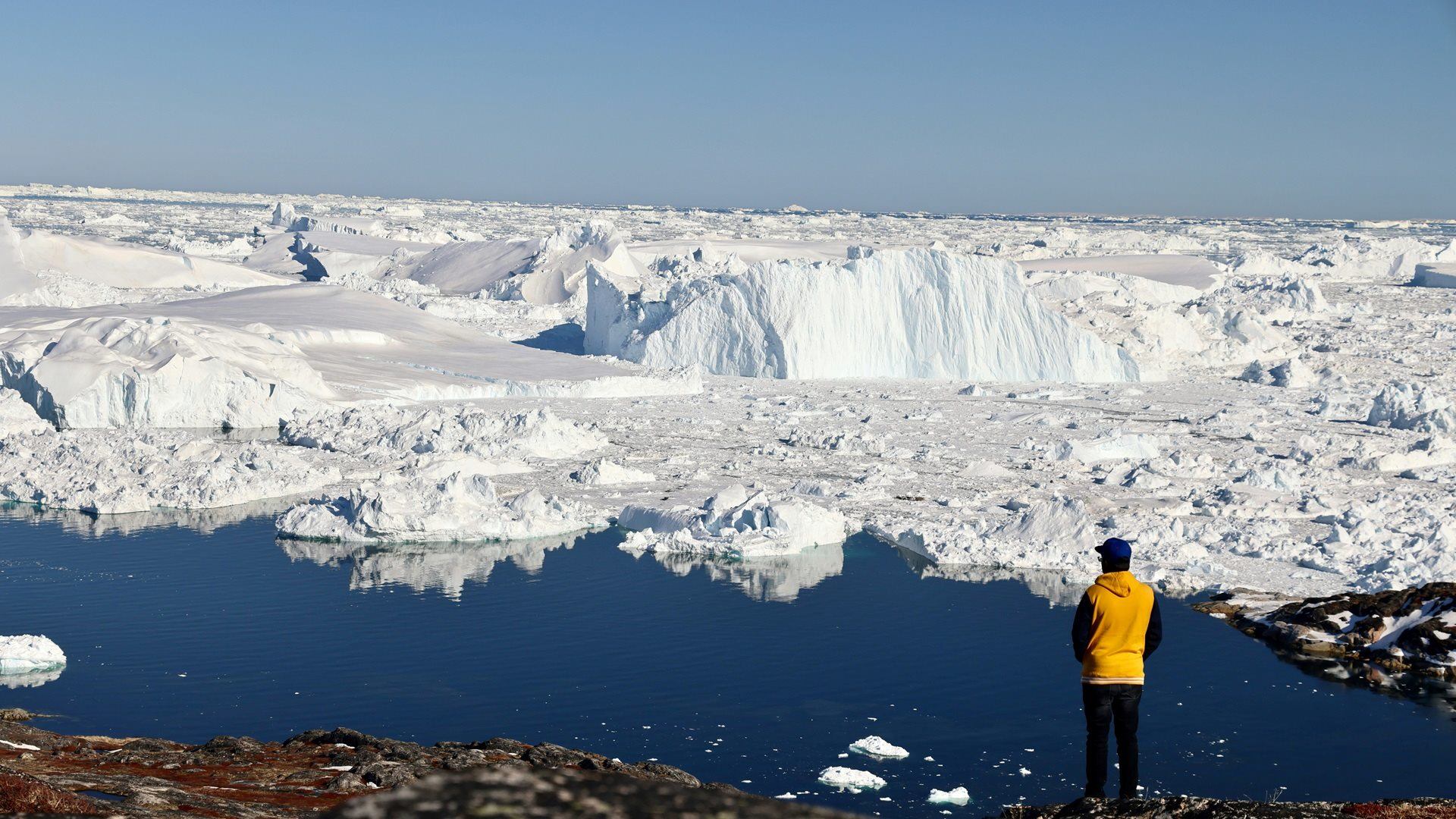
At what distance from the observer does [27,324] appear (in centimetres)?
3903

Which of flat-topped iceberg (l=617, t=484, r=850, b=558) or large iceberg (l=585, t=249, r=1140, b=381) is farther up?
large iceberg (l=585, t=249, r=1140, b=381)

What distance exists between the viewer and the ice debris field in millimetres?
22312

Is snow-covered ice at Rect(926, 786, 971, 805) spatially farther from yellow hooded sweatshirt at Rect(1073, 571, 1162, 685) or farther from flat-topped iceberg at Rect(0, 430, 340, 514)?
flat-topped iceberg at Rect(0, 430, 340, 514)

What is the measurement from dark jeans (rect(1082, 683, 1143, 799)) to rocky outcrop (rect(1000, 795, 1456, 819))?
0.33 feet

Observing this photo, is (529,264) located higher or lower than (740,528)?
higher

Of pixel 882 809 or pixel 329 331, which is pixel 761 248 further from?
pixel 882 809

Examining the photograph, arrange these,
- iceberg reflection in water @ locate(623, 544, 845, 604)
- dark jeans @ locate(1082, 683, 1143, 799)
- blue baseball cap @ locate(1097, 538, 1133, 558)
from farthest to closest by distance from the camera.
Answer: iceberg reflection in water @ locate(623, 544, 845, 604) < dark jeans @ locate(1082, 683, 1143, 799) < blue baseball cap @ locate(1097, 538, 1133, 558)

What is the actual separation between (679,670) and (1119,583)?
10.9 metres

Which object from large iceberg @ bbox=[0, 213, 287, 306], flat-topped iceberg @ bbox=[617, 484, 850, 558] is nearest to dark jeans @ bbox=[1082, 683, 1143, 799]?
flat-topped iceberg @ bbox=[617, 484, 850, 558]

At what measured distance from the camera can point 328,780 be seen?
949cm

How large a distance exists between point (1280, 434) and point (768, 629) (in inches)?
705

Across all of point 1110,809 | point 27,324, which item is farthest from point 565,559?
point 27,324

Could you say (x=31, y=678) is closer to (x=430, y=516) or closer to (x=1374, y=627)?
(x=430, y=516)

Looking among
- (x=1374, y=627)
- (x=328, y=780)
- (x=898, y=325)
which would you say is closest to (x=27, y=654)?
(x=328, y=780)
